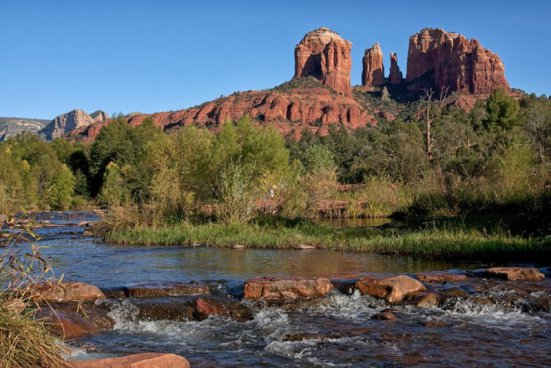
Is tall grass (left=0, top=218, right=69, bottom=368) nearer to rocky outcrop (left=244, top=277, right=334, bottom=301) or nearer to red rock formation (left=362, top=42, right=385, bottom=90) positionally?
rocky outcrop (left=244, top=277, right=334, bottom=301)

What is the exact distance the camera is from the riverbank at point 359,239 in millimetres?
12484

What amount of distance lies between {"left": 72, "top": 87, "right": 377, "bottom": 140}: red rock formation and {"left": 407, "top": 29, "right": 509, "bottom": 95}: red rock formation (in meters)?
24.5

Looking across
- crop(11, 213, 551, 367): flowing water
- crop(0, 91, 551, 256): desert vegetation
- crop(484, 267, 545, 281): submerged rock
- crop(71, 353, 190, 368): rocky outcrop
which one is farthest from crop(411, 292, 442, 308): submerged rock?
crop(0, 91, 551, 256): desert vegetation

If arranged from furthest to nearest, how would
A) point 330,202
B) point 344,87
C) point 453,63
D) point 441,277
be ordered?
1. point 344,87
2. point 453,63
3. point 330,202
4. point 441,277

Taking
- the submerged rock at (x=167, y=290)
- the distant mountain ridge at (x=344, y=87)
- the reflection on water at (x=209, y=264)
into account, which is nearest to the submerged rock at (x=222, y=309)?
the submerged rock at (x=167, y=290)

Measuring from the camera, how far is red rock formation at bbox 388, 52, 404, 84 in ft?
492

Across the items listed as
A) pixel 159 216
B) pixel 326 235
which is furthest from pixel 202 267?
pixel 159 216

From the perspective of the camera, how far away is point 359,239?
15336 mm

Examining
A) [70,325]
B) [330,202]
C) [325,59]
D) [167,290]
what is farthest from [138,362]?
[325,59]

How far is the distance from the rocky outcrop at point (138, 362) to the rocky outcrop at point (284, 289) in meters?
3.72

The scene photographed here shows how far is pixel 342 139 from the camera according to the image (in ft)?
241

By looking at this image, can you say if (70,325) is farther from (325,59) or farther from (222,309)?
(325,59)

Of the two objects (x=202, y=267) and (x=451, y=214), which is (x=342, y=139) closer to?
(x=451, y=214)

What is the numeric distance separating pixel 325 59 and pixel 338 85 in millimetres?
12205
